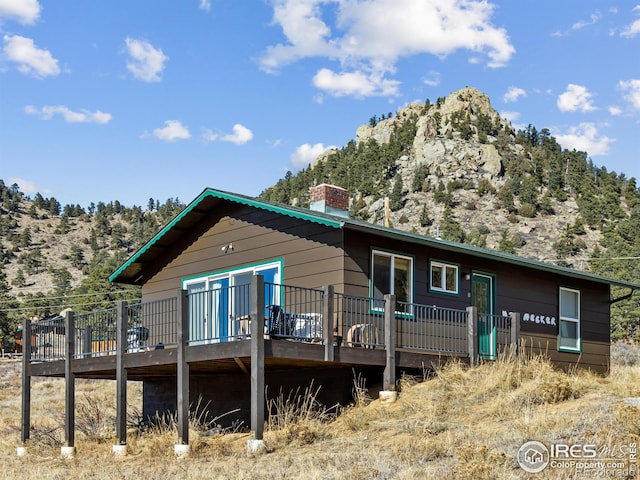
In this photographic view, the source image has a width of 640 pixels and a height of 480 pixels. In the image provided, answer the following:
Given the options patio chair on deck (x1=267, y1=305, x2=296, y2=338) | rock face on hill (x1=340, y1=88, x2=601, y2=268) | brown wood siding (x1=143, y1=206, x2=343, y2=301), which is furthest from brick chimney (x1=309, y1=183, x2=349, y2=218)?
rock face on hill (x1=340, y1=88, x2=601, y2=268)

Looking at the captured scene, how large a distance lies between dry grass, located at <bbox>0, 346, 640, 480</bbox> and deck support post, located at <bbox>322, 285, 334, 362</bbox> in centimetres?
115

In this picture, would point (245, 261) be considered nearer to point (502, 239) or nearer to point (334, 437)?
point (334, 437)

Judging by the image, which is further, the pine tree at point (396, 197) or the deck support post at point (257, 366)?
the pine tree at point (396, 197)

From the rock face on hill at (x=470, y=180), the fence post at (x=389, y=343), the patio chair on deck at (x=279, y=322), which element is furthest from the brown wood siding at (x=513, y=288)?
the rock face on hill at (x=470, y=180)

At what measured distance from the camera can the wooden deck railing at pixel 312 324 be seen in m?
15.3

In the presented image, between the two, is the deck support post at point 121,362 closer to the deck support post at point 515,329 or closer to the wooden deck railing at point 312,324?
the wooden deck railing at point 312,324

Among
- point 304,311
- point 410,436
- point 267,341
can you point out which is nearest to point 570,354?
point 304,311

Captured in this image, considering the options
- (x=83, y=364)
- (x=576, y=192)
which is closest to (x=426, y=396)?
(x=83, y=364)

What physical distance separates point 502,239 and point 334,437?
59087 mm

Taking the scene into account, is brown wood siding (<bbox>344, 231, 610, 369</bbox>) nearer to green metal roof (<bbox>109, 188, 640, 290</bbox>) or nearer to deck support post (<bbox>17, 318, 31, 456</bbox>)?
green metal roof (<bbox>109, 188, 640, 290</bbox>)

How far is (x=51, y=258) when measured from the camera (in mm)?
87188

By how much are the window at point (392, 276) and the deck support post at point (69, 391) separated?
6580 millimetres

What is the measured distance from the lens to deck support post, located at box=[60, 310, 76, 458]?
17.5 m

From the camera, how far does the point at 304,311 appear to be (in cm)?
1728
